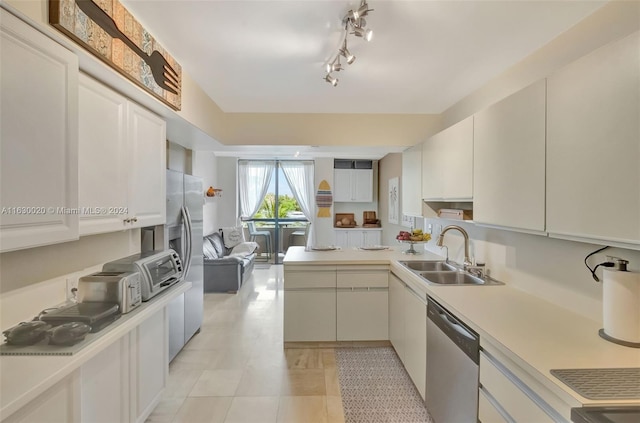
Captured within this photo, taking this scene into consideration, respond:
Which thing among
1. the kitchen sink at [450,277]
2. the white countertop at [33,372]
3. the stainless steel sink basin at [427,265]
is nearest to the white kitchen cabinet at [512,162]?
the kitchen sink at [450,277]

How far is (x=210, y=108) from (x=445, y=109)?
8.75ft

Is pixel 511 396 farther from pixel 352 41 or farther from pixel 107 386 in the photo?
pixel 352 41

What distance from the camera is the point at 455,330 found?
5.38ft

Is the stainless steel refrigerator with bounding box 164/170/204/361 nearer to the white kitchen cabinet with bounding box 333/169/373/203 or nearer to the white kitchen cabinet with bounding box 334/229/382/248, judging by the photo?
the white kitchen cabinet with bounding box 334/229/382/248

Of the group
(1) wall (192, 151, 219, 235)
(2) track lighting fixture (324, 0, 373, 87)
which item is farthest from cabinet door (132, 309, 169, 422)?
(1) wall (192, 151, 219, 235)

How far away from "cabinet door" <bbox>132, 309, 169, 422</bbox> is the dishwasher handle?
193 centimetres

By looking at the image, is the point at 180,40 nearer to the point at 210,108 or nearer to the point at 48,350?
the point at 210,108

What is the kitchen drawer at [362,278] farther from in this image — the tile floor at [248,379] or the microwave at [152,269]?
the microwave at [152,269]

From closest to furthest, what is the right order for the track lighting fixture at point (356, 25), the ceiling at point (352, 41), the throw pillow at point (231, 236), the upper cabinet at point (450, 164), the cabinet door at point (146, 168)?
the track lighting fixture at point (356, 25) < the ceiling at point (352, 41) < the cabinet door at point (146, 168) < the upper cabinet at point (450, 164) < the throw pillow at point (231, 236)

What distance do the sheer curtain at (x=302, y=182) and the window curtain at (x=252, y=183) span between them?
429 millimetres

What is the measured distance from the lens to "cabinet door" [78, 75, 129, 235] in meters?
1.50

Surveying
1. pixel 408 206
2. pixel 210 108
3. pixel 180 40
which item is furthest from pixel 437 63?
→ pixel 210 108

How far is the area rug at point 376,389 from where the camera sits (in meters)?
2.09

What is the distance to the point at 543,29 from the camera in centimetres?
185
